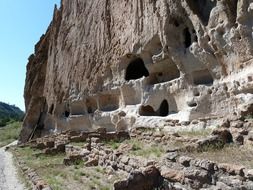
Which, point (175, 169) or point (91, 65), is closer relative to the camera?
point (175, 169)

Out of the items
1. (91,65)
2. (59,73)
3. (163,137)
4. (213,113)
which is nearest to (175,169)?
(163,137)

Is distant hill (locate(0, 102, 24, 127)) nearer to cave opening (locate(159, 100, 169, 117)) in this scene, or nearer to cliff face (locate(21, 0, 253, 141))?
cliff face (locate(21, 0, 253, 141))

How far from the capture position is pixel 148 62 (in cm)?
2275

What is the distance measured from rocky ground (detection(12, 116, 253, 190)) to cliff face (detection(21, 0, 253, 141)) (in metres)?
2.25

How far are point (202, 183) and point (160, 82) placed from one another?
17125 mm

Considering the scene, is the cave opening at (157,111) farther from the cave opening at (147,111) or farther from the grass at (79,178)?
the grass at (79,178)

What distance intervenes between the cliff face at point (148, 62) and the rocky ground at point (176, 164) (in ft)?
7.37

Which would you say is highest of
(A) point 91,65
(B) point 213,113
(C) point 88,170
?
(A) point 91,65

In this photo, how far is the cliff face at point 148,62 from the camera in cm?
1591

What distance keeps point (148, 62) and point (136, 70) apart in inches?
151

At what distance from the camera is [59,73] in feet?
118

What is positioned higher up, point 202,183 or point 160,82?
point 160,82

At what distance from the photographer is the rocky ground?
6184mm

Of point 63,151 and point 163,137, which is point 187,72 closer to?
point 163,137
